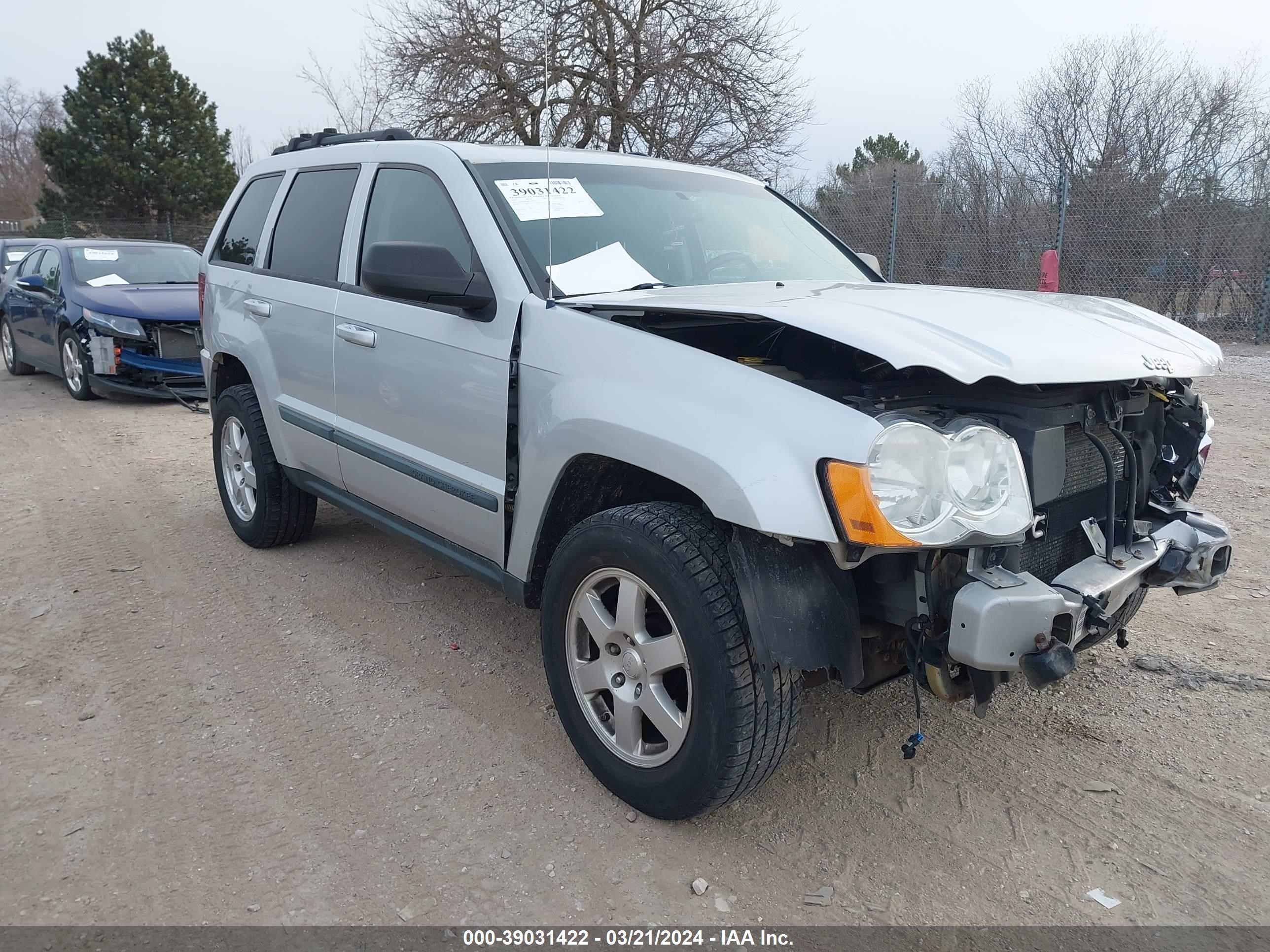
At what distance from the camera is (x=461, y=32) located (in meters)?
17.5

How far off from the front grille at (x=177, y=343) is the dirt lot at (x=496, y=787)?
17.7ft

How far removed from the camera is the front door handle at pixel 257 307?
4445 mm

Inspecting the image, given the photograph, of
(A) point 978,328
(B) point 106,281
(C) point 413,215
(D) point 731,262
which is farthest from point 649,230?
(B) point 106,281

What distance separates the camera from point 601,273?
3.23 meters

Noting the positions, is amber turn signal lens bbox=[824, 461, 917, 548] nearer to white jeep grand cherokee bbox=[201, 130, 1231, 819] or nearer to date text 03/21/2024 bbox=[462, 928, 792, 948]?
white jeep grand cherokee bbox=[201, 130, 1231, 819]

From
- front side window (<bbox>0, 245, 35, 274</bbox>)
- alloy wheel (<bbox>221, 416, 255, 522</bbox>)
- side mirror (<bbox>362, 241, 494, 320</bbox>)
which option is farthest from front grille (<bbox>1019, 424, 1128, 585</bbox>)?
front side window (<bbox>0, 245, 35, 274</bbox>)

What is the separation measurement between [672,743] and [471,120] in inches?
673

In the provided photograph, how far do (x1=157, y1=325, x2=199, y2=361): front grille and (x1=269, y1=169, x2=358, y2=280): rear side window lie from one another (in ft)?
17.7

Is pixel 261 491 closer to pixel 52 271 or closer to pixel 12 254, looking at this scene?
pixel 52 271

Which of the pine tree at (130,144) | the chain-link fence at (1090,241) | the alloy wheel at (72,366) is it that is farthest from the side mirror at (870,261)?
the pine tree at (130,144)

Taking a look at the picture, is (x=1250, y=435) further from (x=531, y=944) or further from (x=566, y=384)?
(x=531, y=944)

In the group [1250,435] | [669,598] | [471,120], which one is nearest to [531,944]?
[669,598]

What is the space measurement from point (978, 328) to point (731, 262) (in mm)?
1427

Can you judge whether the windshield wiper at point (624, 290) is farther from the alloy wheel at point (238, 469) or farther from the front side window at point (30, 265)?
the front side window at point (30, 265)
